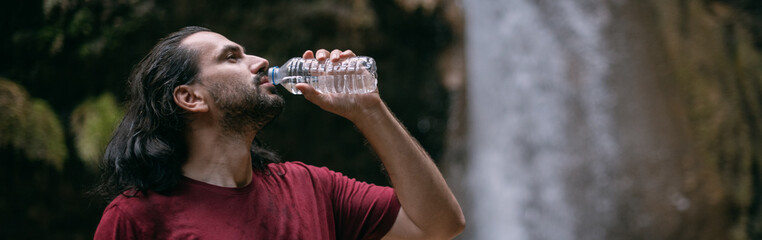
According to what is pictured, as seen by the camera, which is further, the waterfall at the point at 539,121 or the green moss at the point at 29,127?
the waterfall at the point at 539,121

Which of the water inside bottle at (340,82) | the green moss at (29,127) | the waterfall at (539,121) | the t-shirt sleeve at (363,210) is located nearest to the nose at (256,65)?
the water inside bottle at (340,82)

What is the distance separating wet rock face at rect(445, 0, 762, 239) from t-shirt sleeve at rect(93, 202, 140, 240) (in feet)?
17.5

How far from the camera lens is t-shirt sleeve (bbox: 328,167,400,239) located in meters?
1.87

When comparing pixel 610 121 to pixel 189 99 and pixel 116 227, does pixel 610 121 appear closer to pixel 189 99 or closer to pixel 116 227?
pixel 189 99

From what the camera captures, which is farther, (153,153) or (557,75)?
(557,75)

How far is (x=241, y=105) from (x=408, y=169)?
20.6 inches

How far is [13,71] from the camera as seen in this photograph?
3.98m

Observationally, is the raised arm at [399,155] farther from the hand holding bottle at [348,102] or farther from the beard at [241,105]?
the beard at [241,105]

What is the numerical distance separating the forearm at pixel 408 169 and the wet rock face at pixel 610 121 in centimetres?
492

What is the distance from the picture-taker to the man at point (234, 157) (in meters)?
1.64

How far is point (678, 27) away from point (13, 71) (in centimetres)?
604

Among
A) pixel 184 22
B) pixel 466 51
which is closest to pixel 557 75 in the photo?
pixel 466 51

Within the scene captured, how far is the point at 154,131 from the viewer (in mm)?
1747

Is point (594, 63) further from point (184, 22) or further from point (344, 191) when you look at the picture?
point (344, 191)
